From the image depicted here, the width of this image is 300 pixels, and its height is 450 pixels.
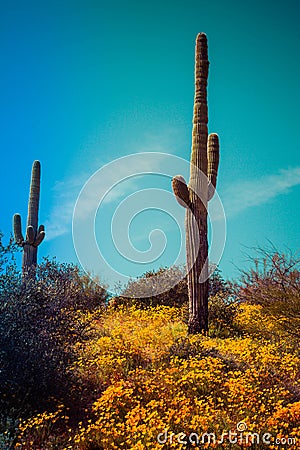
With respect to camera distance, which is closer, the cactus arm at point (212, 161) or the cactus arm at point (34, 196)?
the cactus arm at point (212, 161)

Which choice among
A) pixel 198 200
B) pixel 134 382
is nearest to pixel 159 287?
pixel 198 200

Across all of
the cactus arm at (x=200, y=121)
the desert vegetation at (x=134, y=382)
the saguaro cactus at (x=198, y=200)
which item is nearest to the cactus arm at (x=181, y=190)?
the saguaro cactus at (x=198, y=200)

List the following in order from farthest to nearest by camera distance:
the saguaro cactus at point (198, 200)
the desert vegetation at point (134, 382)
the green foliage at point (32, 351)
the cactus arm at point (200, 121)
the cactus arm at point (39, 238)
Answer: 1. the cactus arm at point (39, 238)
2. the cactus arm at point (200, 121)
3. the saguaro cactus at point (198, 200)
4. the green foliage at point (32, 351)
5. the desert vegetation at point (134, 382)

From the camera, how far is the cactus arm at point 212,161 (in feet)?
37.1

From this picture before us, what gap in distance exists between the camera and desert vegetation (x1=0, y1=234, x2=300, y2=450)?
5.33 metres

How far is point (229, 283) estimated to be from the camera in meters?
15.6

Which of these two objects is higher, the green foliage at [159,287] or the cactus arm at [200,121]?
the cactus arm at [200,121]

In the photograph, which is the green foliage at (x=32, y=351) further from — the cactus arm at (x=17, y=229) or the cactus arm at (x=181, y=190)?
the cactus arm at (x=17, y=229)

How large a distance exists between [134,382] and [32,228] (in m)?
10.9

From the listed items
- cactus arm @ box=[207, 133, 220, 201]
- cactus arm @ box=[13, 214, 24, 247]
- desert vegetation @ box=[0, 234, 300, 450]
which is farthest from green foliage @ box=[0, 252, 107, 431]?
cactus arm @ box=[13, 214, 24, 247]

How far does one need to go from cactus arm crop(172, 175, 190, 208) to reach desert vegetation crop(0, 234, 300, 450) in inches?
105

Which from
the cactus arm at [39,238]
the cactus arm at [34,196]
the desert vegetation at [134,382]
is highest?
the cactus arm at [34,196]

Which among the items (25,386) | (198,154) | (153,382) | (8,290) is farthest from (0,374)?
(198,154)

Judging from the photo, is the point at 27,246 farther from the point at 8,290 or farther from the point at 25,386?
the point at 25,386
